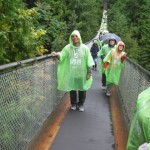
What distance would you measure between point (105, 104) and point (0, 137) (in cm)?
483

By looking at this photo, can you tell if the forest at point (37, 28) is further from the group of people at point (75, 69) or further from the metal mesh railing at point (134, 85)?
the metal mesh railing at point (134, 85)

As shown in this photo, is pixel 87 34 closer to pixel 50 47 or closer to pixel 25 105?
pixel 50 47

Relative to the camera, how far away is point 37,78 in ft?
17.7

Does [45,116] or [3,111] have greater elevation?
[3,111]

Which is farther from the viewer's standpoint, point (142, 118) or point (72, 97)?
point (72, 97)

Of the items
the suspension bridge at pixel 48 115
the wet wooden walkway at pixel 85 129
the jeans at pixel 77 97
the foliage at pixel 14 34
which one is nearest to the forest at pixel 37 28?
the foliage at pixel 14 34

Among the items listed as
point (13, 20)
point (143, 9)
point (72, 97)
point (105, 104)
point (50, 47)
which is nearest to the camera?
point (13, 20)

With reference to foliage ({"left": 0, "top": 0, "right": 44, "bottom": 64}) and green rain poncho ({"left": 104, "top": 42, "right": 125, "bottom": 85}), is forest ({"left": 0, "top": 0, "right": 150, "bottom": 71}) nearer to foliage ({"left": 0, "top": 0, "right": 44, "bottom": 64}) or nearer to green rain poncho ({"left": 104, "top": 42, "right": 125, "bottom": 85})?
foliage ({"left": 0, "top": 0, "right": 44, "bottom": 64})

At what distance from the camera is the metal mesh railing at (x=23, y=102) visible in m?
3.77

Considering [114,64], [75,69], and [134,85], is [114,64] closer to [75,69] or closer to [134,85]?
[75,69]

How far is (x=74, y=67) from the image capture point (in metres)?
7.10

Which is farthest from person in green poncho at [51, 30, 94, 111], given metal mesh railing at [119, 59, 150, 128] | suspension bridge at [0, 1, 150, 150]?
metal mesh railing at [119, 59, 150, 128]

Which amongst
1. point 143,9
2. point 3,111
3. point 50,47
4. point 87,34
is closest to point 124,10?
point 143,9

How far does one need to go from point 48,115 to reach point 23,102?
1.90 metres
